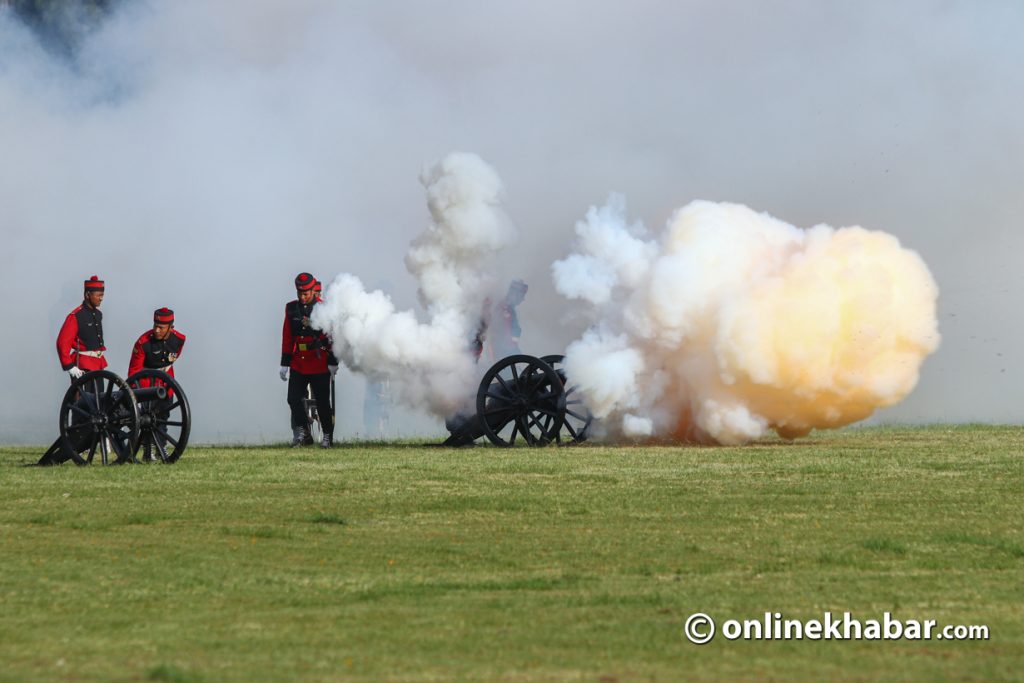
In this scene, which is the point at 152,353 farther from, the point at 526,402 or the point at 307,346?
the point at 526,402

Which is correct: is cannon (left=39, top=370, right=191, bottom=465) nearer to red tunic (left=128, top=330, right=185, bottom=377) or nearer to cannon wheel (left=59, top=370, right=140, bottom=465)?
cannon wheel (left=59, top=370, right=140, bottom=465)

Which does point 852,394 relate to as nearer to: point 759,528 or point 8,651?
point 759,528

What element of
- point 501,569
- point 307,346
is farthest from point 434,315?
point 501,569

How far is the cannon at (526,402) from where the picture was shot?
1750 centimetres

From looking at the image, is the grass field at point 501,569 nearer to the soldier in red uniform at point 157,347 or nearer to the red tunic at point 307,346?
the soldier in red uniform at point 157,347

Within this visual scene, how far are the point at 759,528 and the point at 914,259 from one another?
8389 millimetres

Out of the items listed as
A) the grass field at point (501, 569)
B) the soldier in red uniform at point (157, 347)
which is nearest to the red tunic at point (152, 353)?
the soldier in red uniform at point (157, 347)

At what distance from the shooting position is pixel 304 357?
18891mm

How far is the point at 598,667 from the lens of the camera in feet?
18.8

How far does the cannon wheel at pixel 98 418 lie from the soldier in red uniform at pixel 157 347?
4.49ft

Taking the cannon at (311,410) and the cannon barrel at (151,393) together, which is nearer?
the cannon barrel at (151,393)

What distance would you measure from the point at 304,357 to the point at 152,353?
2.57m

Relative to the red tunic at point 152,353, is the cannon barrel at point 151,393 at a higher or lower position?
lower

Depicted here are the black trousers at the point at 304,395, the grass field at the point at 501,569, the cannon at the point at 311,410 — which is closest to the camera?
the grass field at the point at 501,569
